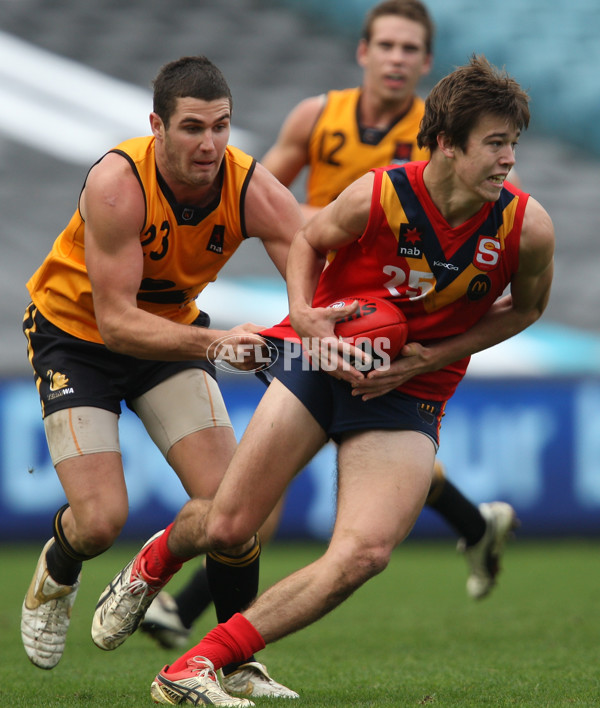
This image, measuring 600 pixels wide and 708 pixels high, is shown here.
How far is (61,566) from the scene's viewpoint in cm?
464

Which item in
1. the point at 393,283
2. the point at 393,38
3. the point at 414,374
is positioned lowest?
the point at 414,374

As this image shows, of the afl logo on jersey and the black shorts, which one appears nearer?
the afl logo on jersey

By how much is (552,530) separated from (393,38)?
4806mm

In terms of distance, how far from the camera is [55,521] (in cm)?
461

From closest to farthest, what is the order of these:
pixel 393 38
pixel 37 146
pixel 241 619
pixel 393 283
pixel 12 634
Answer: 1. pixel 241 619
2. pixel 393 283
3. pixel 12 634
4. pixel 393 38
5. pixel 37 146

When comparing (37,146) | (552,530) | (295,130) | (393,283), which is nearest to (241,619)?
(393,283)

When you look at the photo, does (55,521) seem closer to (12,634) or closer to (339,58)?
(12,634)

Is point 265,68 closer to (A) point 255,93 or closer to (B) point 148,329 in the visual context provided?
(A) point 255,93

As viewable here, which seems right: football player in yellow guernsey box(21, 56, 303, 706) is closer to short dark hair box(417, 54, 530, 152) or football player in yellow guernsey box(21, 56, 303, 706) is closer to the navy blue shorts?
the navy blue shorts

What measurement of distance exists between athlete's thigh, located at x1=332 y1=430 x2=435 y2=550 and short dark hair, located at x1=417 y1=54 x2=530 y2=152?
1049mm

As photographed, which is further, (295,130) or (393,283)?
(295,130)

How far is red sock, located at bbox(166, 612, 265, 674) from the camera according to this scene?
3703 mm

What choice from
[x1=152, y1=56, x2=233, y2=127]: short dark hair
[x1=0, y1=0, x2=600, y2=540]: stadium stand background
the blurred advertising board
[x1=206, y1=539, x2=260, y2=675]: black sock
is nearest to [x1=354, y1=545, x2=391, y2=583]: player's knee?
[x1=206, y1=539, x2=260, y2=675]: black sock

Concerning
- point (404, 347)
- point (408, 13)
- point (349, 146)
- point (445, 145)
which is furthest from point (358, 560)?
point (408, 13)
